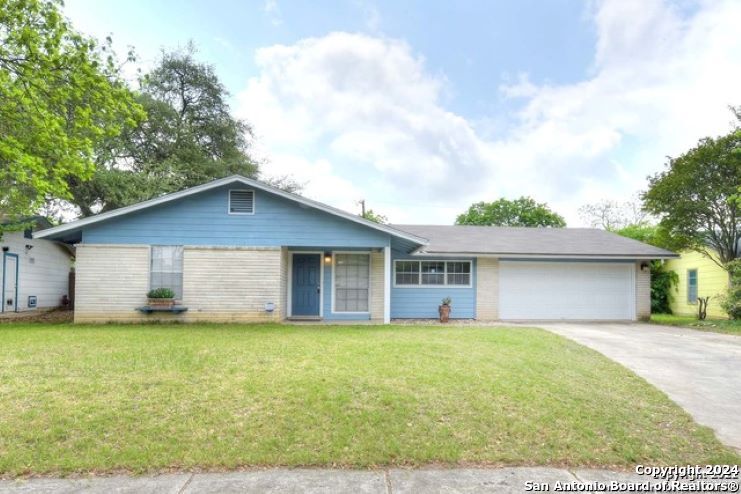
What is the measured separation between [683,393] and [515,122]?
583 inches

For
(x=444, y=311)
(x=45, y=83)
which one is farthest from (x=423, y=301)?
(x=45, y=83)

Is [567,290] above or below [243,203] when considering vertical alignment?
below

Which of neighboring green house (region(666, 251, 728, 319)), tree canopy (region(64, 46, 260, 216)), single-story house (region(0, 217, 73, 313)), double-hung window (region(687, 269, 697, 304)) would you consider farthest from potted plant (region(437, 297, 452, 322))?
tree canopy (region(64, 46, 260, 216))

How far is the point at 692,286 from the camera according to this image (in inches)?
676

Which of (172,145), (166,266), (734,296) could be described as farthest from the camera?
(172,145)

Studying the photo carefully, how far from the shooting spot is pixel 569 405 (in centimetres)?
437

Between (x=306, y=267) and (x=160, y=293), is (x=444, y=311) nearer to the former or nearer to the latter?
(x=306, y=267)

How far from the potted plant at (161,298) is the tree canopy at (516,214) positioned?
28.1 meters

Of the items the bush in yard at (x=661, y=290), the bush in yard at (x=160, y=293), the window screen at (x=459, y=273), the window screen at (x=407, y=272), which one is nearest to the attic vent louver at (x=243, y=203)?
the bush in yard at (x=160, y=293)

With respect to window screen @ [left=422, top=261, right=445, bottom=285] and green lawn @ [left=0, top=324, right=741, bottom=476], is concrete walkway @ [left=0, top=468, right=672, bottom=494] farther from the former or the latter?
window screen @ [left=422, top=261, right=445, bottom=285]

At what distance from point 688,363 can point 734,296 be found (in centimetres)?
837

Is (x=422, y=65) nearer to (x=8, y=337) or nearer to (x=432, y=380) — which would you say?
(x=432, y=380)

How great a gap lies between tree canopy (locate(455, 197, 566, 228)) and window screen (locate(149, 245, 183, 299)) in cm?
2772

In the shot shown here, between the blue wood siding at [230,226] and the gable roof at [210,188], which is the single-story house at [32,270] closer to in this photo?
the gable roof at [210,188]
